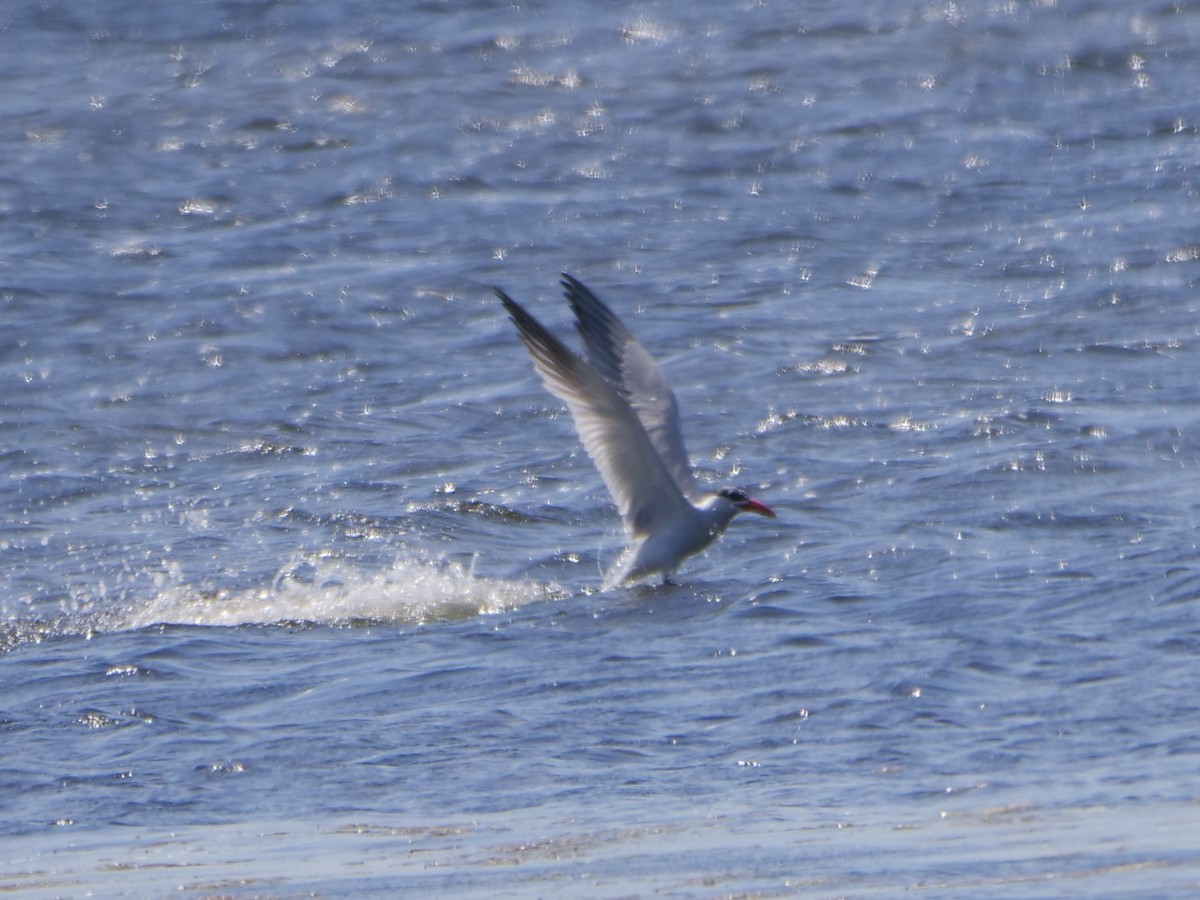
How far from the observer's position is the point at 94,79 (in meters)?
26.1

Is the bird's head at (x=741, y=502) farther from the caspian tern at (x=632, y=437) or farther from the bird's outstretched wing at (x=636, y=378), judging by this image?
the bird's outstretched wing at (x=636, y=378)

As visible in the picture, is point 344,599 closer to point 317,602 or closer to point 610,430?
point 317,602

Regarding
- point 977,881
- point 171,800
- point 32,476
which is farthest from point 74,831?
point 32,476

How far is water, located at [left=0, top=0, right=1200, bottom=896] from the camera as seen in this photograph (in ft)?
22.2

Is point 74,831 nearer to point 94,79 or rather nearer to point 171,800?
point 171,800

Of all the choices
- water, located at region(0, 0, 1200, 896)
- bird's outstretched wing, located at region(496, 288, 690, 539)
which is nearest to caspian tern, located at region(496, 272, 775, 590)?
bird's outstretched wing, located at region(496, 288, 690, 539)

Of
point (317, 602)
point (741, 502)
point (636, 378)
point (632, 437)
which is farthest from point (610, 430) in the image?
point (317, 602)

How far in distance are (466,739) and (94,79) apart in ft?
64.9

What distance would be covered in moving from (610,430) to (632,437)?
0.12m

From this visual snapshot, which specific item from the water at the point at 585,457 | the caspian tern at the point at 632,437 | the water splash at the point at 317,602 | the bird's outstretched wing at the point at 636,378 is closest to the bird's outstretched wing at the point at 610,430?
the caspian tern at the point at 632,437

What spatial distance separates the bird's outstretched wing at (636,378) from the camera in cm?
1152

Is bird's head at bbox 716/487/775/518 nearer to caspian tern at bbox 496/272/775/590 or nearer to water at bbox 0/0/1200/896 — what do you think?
caspian tern at bbox 496/272/775/590

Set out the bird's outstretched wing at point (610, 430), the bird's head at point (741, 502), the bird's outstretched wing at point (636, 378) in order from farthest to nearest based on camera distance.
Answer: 1. the bird's outstretched wing at point (636, 378)
2. the bird's head at point (741, 502)
3. the bird's outstretched wing at point (610, 430)

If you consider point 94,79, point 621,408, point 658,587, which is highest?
point 94,79
